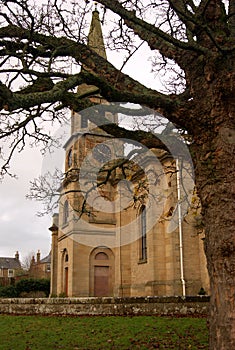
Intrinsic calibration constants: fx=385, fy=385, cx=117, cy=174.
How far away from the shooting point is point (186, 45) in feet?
18.6

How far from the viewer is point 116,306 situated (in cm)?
1445

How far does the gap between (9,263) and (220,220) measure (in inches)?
3095

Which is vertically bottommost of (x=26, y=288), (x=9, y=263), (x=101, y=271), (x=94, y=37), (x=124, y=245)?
(x=26, y=288)

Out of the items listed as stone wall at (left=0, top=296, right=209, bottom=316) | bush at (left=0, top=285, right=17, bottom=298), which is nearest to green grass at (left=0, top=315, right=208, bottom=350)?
stone wall at (left=0, top=296, right=209, bottom=316)

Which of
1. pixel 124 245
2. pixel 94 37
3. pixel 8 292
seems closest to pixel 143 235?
pixel 124 245

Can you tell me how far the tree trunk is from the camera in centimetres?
508

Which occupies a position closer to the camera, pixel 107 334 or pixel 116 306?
pixel 107 334

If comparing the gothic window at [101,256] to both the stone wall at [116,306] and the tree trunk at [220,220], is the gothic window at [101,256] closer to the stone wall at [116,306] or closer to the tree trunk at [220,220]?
the stone wall at [116,306]

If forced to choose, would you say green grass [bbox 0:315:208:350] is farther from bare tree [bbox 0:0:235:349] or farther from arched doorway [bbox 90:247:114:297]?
arched doorway [bbox 90:247:114:297]

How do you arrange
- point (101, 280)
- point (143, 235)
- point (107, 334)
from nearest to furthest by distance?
point (107, 334) < point (143, 235) < point (101, 280)

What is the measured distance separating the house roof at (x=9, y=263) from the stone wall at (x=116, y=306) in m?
62.4

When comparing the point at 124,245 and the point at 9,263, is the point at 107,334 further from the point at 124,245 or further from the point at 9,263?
the point at 9,263

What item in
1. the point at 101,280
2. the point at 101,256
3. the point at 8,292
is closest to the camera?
the point at 101,280

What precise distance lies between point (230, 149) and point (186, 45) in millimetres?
1666
